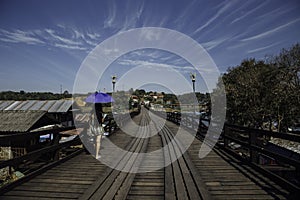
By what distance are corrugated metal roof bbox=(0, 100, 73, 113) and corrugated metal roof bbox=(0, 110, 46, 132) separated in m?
5.92

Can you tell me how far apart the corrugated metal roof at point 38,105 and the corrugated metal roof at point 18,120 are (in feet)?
19.4

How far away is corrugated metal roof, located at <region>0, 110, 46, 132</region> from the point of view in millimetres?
12617

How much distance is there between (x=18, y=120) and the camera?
43.4 ft

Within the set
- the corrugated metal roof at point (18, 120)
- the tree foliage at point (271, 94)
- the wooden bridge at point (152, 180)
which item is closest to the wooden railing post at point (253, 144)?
the wooden bridge at point (152, 180)

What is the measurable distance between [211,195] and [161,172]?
1.70 metres

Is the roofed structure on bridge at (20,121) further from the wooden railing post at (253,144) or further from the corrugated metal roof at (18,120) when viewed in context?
Answer: the wooden railing post at (253,144)

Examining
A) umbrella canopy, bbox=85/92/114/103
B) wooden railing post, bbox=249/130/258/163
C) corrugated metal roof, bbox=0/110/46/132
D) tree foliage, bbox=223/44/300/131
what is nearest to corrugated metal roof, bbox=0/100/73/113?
corrugated metal roof, bbox=0/110/46/132

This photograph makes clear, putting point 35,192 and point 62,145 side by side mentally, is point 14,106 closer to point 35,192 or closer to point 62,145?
point 62,145

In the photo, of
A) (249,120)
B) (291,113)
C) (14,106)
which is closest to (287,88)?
(291,113)

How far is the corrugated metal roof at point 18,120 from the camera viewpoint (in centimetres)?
1262

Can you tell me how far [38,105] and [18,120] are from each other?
852 centimetres

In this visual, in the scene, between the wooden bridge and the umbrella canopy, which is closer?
the wooden bridge

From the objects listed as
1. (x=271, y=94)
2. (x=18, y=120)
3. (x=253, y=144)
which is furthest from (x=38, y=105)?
(x=271, y=94)

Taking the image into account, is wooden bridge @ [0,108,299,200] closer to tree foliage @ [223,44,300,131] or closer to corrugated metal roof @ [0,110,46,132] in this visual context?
corrugated metal roof @ [0,110,46,132]
